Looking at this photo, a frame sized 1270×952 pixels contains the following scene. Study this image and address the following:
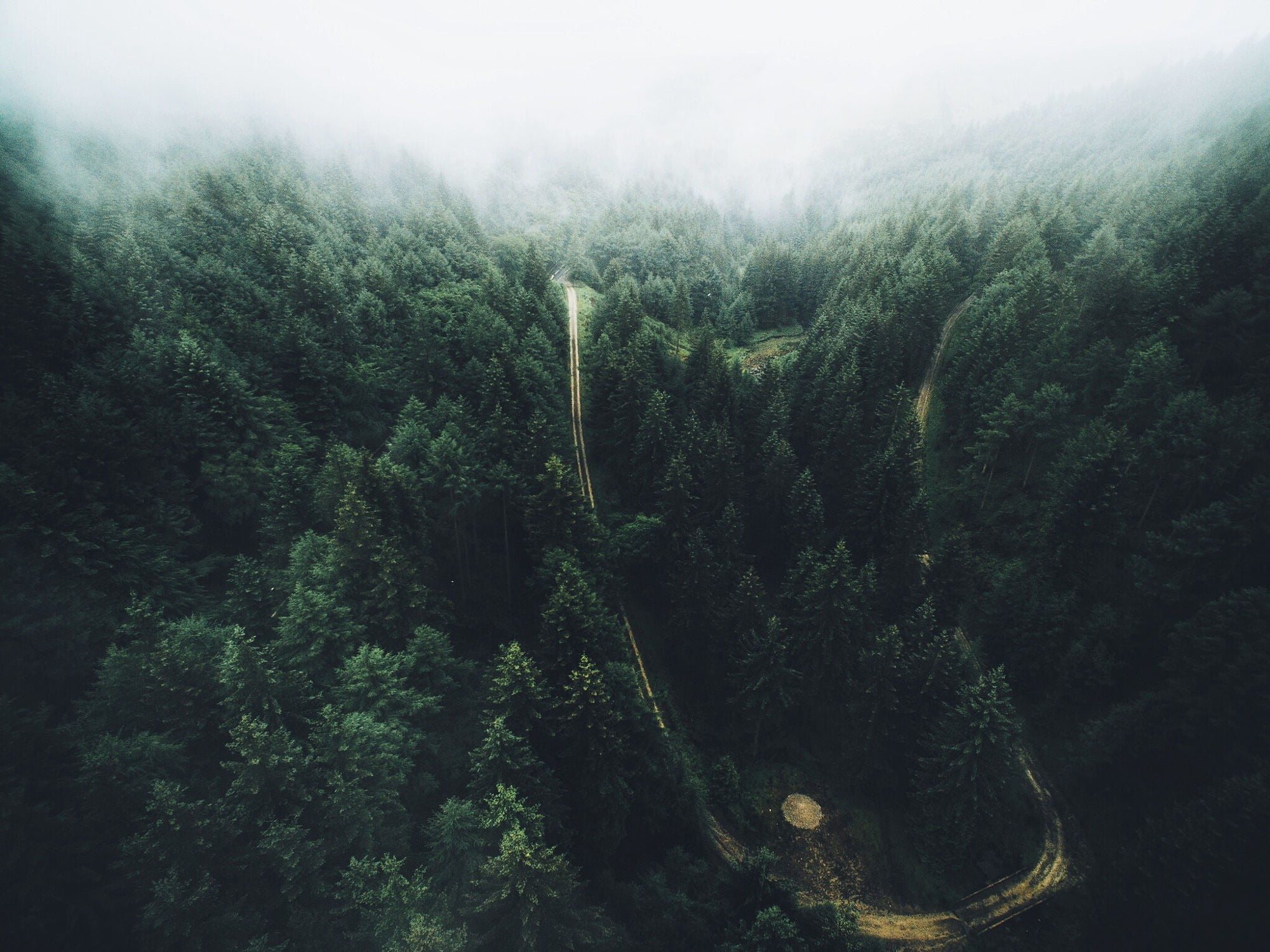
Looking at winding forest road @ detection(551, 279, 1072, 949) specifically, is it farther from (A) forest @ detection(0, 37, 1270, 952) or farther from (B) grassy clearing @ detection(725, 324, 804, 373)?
(B) grassy clearing @ detection(725, 324, 804, 373)

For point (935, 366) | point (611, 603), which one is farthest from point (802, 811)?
point (935, 366)

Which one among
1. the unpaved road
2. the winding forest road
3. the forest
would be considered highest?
the unpaved road

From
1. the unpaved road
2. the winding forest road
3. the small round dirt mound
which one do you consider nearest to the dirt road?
the winding forest road

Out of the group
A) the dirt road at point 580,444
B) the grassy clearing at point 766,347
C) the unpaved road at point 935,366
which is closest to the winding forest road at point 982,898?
the dirt road at point 580,444

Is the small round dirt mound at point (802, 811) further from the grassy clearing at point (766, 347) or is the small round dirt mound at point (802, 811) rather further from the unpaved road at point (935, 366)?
the grassy clearing at point (766, 347)

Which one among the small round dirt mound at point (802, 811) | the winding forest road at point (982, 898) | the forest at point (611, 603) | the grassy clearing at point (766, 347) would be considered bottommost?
the winding forest road at point (982, 898)

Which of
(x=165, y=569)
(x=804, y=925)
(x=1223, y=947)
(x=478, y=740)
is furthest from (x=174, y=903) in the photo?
(x=1223, y=947)

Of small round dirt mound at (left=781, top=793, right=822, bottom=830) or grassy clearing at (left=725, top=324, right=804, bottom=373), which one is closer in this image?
small round dirt mound at (left=781, top=793, right=822, bottom=830)
